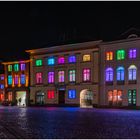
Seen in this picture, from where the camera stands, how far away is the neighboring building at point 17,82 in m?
78.4

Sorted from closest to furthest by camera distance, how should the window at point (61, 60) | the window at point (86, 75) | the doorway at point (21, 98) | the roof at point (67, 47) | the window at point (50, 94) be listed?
the roof at point (67, 47), the window at point (86, 75), the window at point (61, 60), the window at point (50, 94), the doorway at point (21, 98)

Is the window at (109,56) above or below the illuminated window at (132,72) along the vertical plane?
above

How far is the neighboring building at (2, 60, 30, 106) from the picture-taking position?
257 feet

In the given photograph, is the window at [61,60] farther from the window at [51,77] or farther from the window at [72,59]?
the window at [51,77]

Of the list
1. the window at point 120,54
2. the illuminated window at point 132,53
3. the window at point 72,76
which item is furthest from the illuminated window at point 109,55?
the window at point 72,76

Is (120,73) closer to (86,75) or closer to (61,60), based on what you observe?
(86,75)

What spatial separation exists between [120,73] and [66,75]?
11.8 m

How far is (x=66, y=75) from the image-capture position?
70.0 m

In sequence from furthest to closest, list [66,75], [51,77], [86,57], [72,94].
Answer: [51,77] → [66,75] → [72,94] → [86,57]

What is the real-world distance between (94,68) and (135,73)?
8.23 metres

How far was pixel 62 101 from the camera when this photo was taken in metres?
70.1

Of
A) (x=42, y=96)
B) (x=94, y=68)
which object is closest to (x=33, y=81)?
(x=42, y=96)

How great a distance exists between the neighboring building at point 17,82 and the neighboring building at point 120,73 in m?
20.0

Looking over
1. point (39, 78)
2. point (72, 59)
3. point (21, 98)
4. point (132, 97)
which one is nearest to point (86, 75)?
point (72, 59)
